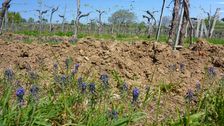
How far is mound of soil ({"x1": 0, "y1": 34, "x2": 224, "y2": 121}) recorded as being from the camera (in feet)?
16.4

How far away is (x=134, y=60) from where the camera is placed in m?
5.70

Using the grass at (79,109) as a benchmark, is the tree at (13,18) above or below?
below

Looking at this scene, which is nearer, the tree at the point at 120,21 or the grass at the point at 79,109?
the grass at the point at 79,109

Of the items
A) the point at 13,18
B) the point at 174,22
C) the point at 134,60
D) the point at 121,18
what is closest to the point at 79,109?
the point at 134,60

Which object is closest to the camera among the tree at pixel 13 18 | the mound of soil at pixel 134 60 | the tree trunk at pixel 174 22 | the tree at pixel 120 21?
the mound of soil at pixel 134 60

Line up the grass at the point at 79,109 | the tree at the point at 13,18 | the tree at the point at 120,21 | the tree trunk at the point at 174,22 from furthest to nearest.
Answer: the tree at the point at 13,18 → the tree at the point at 120,21 → the tree trunk at the point at 174,22 → the grass at the point at 79,109

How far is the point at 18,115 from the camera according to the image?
2.65m

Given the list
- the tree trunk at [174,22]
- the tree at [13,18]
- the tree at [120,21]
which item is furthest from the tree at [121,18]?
the tree trunk at [174,22]

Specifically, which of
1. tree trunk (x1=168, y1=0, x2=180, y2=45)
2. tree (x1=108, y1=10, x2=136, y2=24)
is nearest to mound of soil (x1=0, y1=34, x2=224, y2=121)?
tree trunk (x1=168, y1=0, x2=180, y2=45)

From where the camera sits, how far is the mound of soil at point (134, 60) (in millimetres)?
4996

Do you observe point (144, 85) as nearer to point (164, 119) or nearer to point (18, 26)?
point (164, 119)

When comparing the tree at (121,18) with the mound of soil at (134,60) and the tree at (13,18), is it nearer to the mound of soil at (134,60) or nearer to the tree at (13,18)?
the tree at (13,18)

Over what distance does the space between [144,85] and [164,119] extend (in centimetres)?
110

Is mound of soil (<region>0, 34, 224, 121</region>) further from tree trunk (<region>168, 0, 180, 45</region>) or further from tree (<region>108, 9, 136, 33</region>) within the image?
tree (<region>108, 9, 136, 33</region>)
